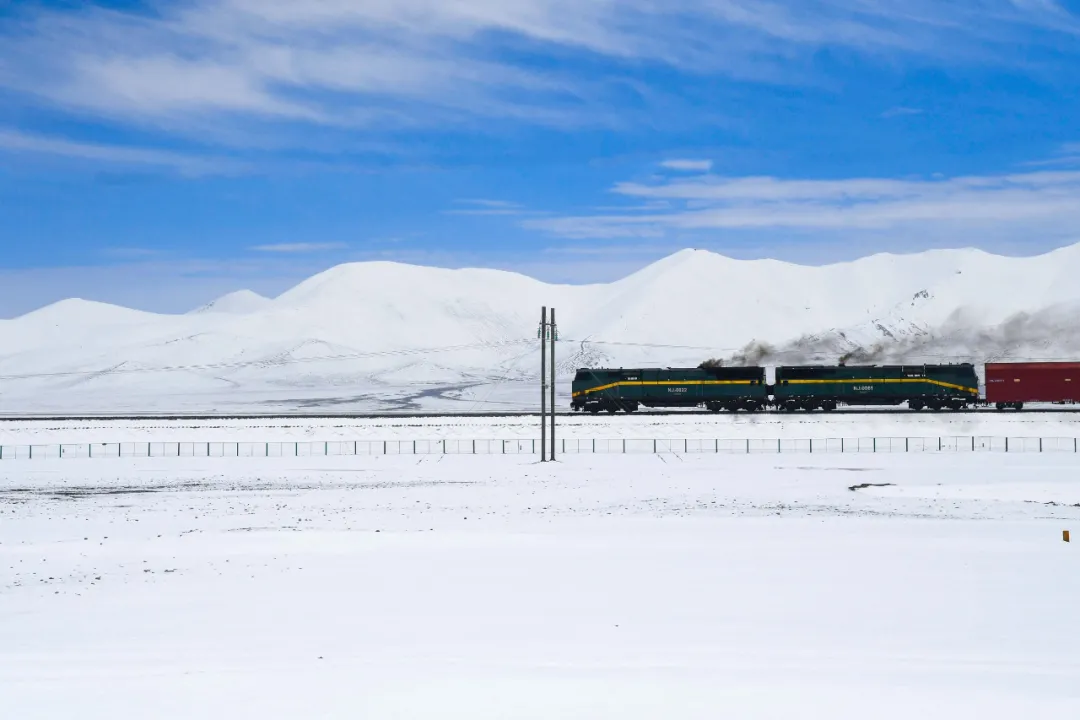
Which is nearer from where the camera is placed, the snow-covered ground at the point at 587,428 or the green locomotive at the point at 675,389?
the snow-covered ground at the point at 587,428

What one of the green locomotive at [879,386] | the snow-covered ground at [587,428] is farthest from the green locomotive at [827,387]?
the snow-covered ground at [587,428]

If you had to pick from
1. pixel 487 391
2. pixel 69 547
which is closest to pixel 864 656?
pixel 69 547

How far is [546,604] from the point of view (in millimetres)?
17672

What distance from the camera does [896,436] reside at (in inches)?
2173

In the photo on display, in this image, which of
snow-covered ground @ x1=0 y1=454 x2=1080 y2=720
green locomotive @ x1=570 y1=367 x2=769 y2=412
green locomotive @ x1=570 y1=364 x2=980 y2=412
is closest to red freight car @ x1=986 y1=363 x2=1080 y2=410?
green locomotive @ x1=570 y1=364 x2=980 y2=412

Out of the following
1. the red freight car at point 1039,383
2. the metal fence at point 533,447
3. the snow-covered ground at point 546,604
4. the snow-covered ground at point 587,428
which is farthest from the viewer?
the red freight car at point 1039,383

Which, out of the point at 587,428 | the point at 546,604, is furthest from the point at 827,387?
the point at 546,604

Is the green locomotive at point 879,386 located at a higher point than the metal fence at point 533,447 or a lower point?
higher

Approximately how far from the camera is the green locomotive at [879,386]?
7062 centimetres

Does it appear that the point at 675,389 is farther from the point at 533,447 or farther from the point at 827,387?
the point at 533,447

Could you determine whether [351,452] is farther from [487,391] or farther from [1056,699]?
[487,391]

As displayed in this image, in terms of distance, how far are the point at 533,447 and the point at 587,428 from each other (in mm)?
13380

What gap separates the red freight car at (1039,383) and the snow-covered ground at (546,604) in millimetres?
39966

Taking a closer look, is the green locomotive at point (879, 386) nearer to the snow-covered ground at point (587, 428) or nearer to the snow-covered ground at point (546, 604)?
the snow-covered ground at point (587, 428)
